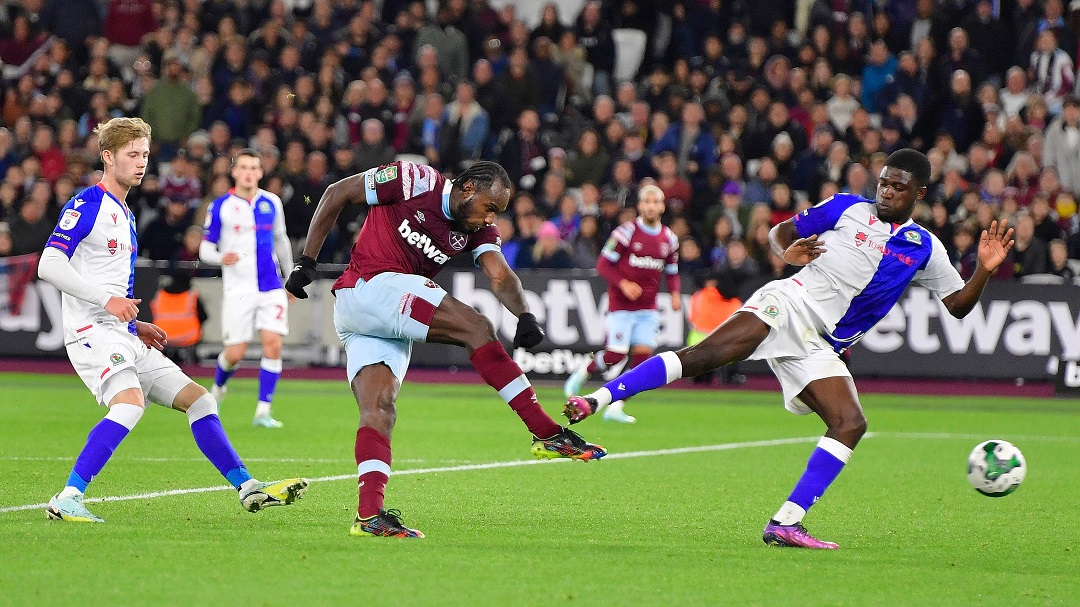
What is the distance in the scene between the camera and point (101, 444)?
7504mm

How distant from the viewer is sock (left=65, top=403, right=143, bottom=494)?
7.50m

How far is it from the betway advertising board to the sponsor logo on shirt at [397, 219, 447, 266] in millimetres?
11286

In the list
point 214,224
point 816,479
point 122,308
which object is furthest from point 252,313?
point 816,479

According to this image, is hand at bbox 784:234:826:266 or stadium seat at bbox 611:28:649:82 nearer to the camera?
hand at bbox 784:234:826:266

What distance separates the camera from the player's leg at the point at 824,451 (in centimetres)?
726

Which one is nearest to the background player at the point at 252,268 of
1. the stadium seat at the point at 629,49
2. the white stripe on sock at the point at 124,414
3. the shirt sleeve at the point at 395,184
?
the white stripe on sock at the point at 124,414

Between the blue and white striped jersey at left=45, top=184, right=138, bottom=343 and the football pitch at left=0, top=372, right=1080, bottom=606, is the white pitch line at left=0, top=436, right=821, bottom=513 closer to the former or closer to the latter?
the football pitch at left=0, top=372, right=1080, bottom=606

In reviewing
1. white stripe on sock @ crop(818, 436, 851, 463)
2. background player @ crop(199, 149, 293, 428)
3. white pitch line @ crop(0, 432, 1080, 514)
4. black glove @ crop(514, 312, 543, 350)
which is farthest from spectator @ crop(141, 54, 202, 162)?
white stripe on sock @ crop(818, 436, 851, 463)

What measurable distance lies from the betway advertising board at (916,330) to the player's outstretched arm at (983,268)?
411 inches

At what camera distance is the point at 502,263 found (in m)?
7.32

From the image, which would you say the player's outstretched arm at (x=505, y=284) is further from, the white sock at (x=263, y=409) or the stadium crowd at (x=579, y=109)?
the stadium crowd at (x=579, y=109)

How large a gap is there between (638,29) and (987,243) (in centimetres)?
1706

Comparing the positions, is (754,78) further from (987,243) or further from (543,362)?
(987,243)

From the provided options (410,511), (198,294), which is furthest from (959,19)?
(410,511)
